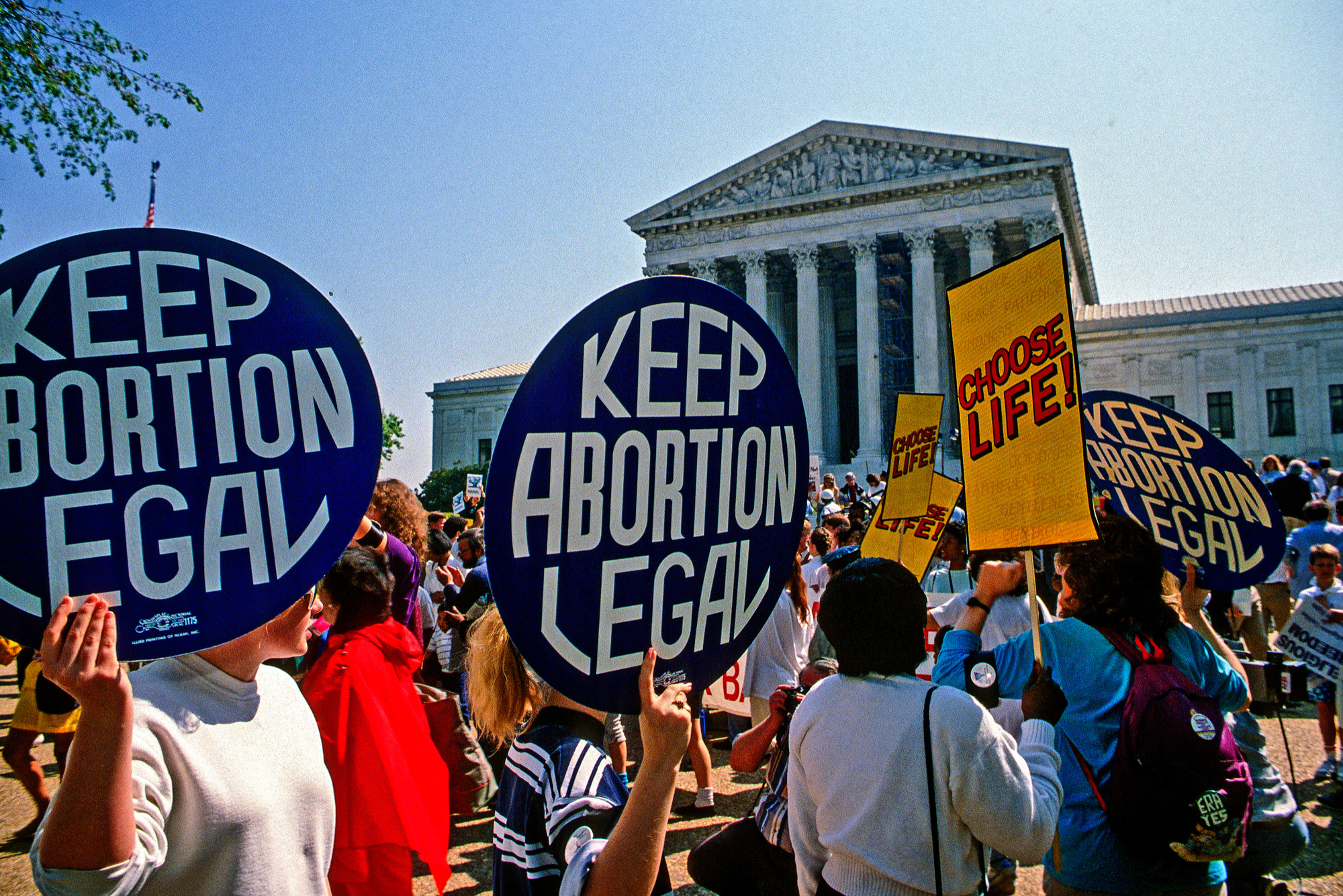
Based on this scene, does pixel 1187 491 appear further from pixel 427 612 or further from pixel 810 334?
pixel 810 334

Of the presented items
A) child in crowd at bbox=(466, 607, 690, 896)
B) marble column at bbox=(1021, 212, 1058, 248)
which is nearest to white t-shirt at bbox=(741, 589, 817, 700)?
child in crowd at bbox=(466, 607, 690, 896)

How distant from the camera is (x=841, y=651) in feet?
6.73

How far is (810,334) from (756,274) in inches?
148

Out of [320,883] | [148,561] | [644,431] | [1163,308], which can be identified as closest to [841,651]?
[644,431]

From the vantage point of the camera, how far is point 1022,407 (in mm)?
2869

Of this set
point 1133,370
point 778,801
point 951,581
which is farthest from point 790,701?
point 1133,370

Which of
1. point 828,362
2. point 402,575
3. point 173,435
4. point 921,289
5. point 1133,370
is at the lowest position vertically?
point 402,575

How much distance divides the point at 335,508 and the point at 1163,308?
42283 mm

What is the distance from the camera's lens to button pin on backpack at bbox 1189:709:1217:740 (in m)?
2.20

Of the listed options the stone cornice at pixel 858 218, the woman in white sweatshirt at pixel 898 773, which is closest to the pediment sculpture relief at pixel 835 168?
the stone cornice at pixel 858 218

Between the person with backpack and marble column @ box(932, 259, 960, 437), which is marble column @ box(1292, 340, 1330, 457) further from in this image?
the person with backpack

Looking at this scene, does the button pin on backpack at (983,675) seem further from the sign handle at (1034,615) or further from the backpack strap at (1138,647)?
the backpack strap at (1138,647)

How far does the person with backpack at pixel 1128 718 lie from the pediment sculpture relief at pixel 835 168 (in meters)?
34.5

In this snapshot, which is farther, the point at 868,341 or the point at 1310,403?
the point at 868,341
